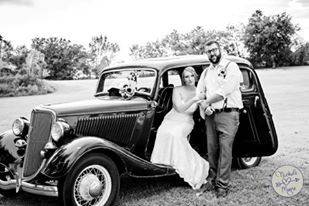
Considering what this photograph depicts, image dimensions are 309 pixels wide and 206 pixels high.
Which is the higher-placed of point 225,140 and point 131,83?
point 131,83

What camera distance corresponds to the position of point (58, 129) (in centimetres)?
489

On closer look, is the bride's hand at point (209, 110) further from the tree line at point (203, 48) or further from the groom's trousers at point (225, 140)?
Answer: the tree line at point (203, 48)

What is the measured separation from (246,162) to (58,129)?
359 centimetres

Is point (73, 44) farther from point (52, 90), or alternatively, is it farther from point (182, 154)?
point (182, 154)

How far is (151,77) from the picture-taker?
605cm

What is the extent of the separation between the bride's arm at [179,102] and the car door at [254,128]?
925 mm

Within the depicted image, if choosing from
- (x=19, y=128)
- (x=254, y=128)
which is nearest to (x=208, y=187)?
(x=254, y=128)

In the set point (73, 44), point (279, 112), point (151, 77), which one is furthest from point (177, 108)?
point (73, 44)

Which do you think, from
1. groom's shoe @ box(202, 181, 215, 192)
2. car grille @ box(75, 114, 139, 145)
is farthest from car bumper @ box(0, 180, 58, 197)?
groom's shoe @ box(202, 181, 215, 192)

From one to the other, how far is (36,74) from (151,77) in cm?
3246

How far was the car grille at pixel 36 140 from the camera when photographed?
4.96 meters

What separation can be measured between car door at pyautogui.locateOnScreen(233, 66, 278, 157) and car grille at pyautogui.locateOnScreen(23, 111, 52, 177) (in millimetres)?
2906

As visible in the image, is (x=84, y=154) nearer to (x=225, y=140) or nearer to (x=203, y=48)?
(x=225, y=140)

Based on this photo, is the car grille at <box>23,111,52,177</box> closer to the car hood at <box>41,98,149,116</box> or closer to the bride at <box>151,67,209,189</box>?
the car hood at <box>41,98,149,116</box>
